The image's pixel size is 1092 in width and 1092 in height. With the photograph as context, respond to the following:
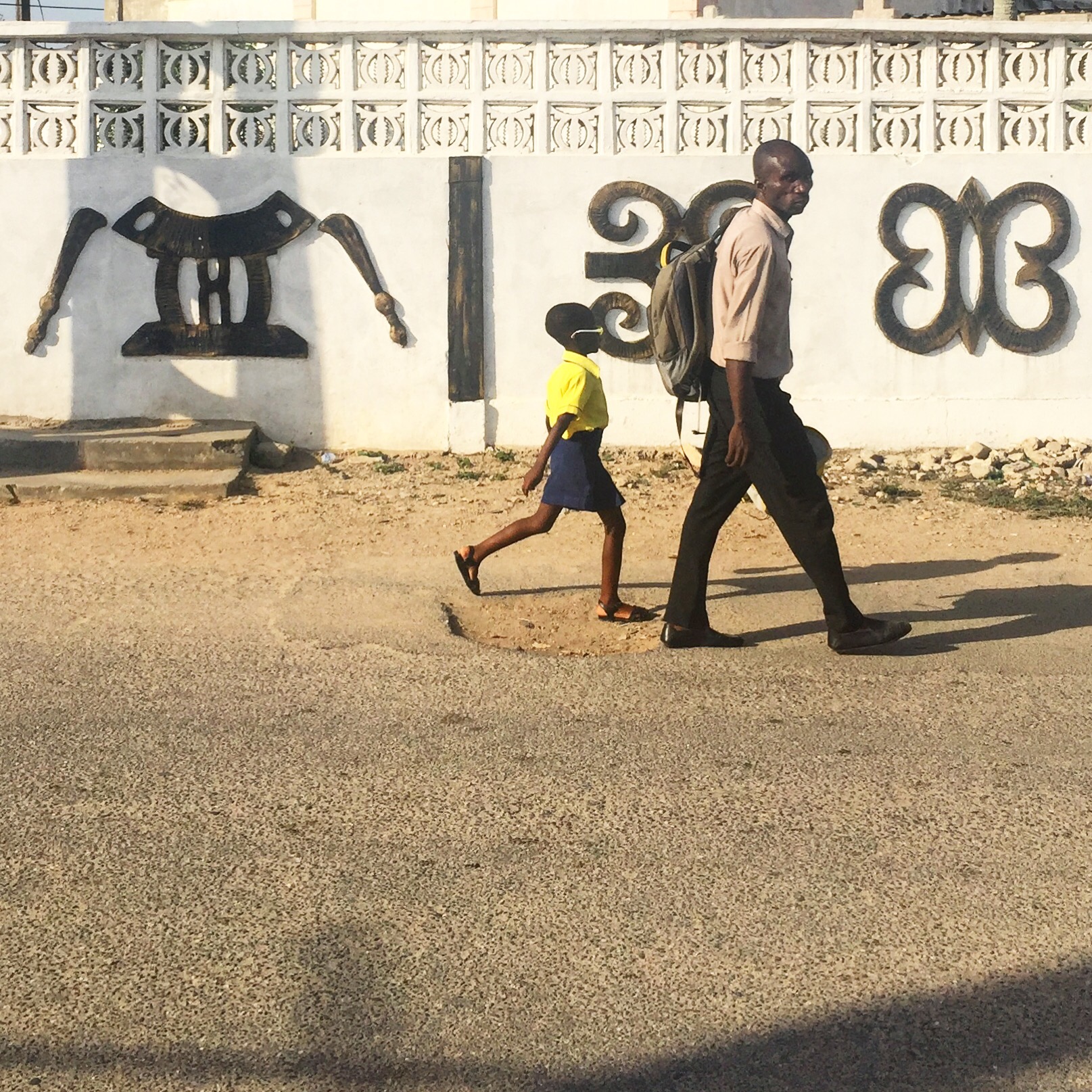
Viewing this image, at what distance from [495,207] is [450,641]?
4.86 metres

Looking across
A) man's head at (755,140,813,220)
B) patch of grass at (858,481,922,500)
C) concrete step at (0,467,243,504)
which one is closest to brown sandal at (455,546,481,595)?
man's head at (755,140,813,220)

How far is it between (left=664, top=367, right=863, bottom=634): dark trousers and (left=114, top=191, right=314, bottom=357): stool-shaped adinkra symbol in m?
5.01

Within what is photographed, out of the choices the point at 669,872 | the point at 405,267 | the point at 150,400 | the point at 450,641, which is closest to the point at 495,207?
the point at 405,267

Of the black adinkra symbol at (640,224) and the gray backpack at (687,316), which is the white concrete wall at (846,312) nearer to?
the black adinkra symbol at (640,224)

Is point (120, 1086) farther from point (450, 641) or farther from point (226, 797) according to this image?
point (450, 641)

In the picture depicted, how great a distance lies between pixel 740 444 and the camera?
17.9ft

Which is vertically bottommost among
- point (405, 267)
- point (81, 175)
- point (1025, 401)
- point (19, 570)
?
point (19, 570)

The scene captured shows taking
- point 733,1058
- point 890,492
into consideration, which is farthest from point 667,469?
point 733,1058

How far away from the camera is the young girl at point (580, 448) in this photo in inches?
240

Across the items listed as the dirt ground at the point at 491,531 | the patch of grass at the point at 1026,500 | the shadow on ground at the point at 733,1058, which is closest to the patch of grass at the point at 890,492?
the dirt ground at the point at 491,531

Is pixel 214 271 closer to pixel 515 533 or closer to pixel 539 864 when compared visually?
pixel 515 533

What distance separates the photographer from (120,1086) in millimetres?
2721

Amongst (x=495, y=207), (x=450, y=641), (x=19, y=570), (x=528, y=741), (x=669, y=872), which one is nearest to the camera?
(x=669, y=872)

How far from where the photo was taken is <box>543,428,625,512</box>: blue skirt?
20.2 ft
